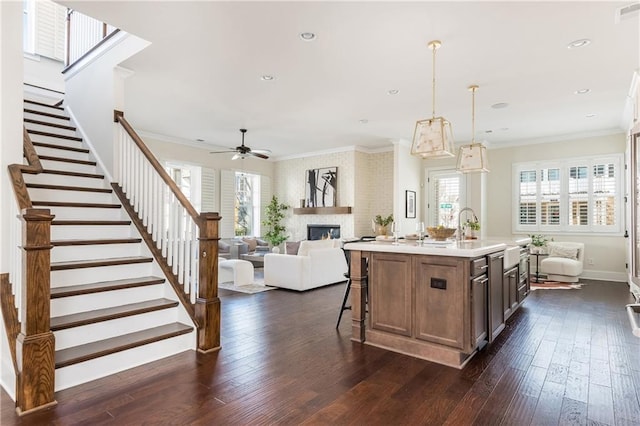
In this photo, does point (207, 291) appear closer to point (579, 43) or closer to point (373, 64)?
point (373, 64)

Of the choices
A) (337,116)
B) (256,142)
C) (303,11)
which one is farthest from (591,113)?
(256,142)

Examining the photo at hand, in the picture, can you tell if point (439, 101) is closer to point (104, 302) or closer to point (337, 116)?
point (337, 116)

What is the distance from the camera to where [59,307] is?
2.92 metres

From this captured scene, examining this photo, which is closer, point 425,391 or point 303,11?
point 425,391

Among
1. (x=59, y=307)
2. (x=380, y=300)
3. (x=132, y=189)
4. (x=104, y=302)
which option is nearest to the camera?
(x=59, y=307)

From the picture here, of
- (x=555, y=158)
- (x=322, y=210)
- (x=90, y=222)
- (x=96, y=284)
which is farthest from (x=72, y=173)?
(x=555, y=158)

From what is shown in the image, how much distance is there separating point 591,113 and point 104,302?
720 centimetres

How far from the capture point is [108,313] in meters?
3.01

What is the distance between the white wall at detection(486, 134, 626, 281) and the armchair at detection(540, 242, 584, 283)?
15.7 inches

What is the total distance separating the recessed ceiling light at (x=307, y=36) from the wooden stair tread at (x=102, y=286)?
265cm

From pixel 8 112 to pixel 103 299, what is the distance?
1630 millimetres

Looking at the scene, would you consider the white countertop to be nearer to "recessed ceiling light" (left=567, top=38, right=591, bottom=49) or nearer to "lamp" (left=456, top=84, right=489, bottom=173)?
"lamp" (left=456, top=84, right=489, bottom=173)

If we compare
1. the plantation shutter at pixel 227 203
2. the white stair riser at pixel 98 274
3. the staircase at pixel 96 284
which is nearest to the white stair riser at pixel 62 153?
the staircase at pixel 96 284

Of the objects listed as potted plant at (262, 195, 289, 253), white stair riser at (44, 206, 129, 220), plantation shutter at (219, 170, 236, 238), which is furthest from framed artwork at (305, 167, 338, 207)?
white stair riser at (44, 206, 129, 220)
